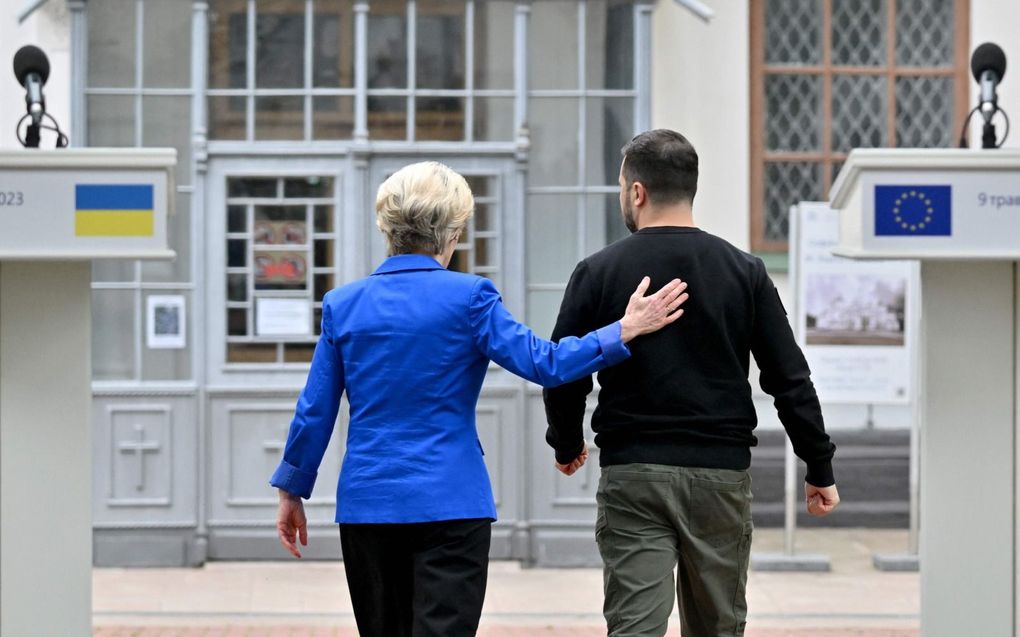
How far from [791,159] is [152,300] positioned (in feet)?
13.2

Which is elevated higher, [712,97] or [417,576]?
[712,97]

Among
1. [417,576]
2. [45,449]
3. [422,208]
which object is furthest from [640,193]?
[45,449]

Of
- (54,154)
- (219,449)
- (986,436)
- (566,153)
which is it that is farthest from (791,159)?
(54,154)

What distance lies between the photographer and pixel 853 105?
1041 centimetres

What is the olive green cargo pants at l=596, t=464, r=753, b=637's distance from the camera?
416cm

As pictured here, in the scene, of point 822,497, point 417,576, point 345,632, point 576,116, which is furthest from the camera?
point 576,116

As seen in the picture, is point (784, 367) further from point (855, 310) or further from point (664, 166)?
point (855, 310)

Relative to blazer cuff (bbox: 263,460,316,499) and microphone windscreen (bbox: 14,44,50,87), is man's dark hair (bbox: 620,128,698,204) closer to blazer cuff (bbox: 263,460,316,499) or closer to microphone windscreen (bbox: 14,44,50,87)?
blazer cuff (bbox: 263,460,316,499)

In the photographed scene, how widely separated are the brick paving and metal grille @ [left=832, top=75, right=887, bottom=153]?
13.1ft

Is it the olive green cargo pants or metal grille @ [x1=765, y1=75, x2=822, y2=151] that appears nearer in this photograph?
the olive green cargo pants

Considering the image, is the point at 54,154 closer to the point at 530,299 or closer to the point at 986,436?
the point at 986,436

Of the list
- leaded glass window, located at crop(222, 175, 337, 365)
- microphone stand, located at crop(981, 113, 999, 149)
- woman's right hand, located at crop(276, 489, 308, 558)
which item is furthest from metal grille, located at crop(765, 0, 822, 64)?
woman's right hand, located at crop(276, 489, 308, 558)

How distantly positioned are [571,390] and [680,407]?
1.06 ft

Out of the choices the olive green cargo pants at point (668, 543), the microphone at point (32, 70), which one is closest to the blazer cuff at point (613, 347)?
the olive green cargo pants at point (668, 543)
